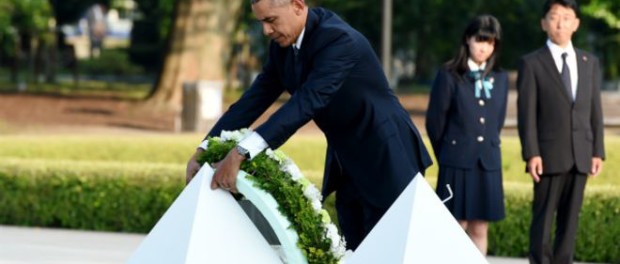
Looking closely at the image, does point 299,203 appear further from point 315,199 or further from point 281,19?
point 281,19

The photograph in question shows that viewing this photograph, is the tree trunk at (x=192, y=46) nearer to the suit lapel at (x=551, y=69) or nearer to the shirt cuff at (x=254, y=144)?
the suit lapel at (x=551, y=69)

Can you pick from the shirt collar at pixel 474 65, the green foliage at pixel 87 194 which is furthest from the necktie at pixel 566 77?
the green foliage at pixel 87 194

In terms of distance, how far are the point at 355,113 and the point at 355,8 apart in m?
42.1

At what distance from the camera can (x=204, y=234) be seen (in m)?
5.18

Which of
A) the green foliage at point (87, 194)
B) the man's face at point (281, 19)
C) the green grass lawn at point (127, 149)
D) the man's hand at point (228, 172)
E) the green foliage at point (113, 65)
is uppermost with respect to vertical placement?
the man's face at point (281, 19)

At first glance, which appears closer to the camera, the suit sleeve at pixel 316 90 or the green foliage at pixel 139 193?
the suit sleeve at pixel 316 90

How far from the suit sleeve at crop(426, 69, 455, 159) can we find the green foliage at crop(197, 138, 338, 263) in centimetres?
356

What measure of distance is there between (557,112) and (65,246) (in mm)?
4110

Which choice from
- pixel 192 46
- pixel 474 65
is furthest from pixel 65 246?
pixel 192 46

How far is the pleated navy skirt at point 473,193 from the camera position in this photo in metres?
8.93

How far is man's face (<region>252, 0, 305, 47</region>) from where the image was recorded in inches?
211

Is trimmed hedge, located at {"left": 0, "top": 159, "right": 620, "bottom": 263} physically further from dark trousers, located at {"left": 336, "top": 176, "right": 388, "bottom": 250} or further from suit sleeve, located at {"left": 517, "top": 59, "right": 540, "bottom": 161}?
dark trousers, located at {"left": 336, "top": 176, "right": 388, "bottom": 250}

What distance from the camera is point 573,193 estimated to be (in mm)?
8656

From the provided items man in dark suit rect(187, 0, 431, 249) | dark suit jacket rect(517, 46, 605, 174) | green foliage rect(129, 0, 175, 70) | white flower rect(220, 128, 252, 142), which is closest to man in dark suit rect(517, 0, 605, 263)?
dark suit jacket rect(517, 46, 605, 174)
